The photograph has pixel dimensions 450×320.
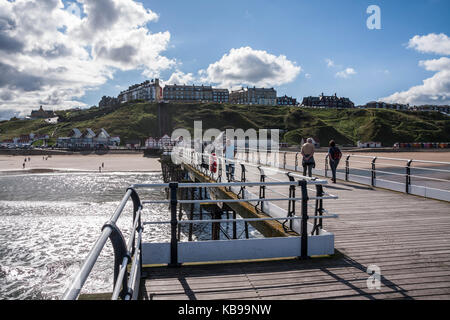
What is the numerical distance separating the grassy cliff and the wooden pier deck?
9649cm

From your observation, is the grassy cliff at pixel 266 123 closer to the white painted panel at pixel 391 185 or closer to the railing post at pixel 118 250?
the white painted panel at pixel 391 185

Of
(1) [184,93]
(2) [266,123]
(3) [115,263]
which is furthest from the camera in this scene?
(1) [184,93]

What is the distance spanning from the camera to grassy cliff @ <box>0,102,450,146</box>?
11200 centimetres

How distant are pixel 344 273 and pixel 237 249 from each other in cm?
153

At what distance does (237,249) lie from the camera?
4750 millimetres

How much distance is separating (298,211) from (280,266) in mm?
3785

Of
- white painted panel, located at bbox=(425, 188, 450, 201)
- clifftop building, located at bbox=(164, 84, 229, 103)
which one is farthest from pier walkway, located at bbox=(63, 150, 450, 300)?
clifftop building, located at bbox=(164, 84, 229, 103)

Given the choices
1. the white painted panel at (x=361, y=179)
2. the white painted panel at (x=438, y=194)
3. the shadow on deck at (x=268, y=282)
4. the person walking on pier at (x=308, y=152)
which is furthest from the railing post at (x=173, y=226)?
the white painted panel at (x=361, y=179)

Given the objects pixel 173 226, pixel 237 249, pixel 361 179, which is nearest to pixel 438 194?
pixel 361 179

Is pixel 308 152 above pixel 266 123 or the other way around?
the other way around

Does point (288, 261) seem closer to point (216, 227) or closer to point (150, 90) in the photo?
point (216, 227)

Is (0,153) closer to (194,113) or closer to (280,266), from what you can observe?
(194,113)

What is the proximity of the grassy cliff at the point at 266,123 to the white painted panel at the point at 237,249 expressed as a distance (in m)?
97.6

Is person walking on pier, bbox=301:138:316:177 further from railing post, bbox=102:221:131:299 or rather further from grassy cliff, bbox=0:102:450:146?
grassy cliff, bbox=0:102:450:146
